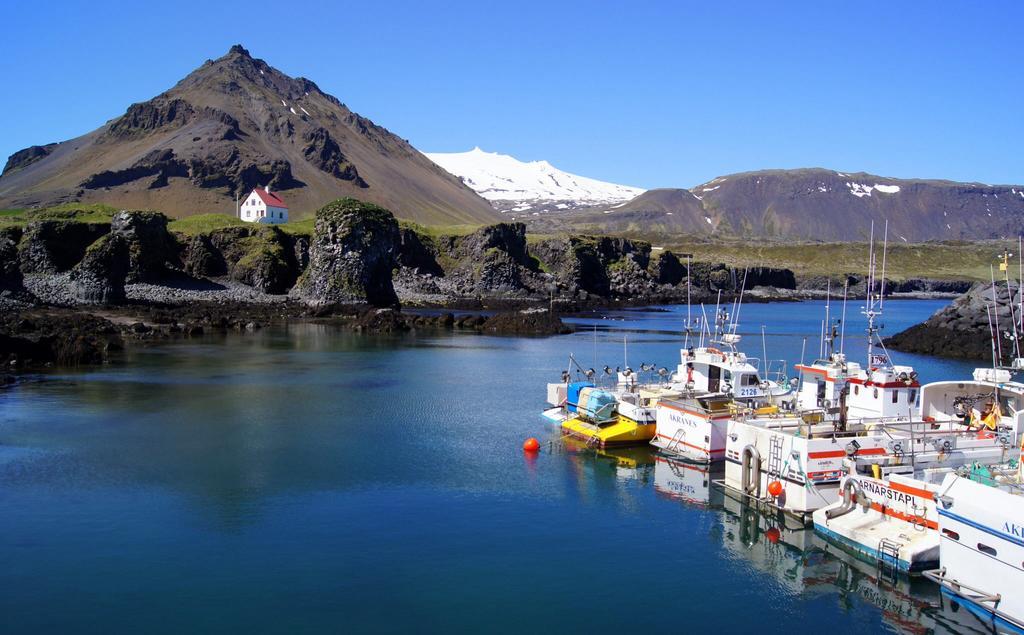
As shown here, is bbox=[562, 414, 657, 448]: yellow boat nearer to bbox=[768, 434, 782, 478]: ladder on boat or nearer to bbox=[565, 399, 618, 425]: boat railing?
bbox=[565, 399, 618, 425]: boat railing

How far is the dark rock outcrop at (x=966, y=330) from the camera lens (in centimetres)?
7212

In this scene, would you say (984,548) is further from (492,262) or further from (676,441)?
(492,262)

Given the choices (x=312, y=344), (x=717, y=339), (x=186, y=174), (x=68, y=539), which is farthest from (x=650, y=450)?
(x=186, y=174)

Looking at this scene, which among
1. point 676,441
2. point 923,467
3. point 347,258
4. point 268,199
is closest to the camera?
point 923,467

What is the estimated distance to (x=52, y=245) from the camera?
325ft

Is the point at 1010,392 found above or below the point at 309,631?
above

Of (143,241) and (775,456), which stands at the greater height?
(143,241)

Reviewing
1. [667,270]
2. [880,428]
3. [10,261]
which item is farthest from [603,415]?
[667,270]

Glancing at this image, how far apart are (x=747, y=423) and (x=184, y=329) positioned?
64479mm

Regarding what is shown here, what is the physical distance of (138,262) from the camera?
351 feet

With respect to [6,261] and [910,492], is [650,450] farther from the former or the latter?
[6,261]

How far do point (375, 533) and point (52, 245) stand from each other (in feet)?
305

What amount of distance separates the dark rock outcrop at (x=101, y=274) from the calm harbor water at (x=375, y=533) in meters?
54.2

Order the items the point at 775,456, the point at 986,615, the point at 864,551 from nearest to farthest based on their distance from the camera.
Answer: the point at 986,615 < the point at 864,551 < the point at 775,456
